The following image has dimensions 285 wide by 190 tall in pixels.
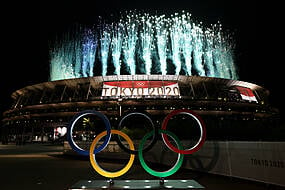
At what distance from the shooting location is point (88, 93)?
5597cm

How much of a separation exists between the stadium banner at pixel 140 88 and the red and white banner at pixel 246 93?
57.2 feet

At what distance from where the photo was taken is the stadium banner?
176ft

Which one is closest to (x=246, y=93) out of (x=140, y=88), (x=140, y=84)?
(x=140, y=84)

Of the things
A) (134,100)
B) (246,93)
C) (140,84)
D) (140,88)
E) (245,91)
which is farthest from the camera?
(245,91)

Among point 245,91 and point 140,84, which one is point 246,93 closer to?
point 245,91

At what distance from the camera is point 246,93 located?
63781 mm

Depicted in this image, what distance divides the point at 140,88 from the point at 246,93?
27844 millimetres

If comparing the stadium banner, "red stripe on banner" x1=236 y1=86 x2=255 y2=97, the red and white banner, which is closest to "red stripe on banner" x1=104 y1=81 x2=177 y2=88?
the stadium banner

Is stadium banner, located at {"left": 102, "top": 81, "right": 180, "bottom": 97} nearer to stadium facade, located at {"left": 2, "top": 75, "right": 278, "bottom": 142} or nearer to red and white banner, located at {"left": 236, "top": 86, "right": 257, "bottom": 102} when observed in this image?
stadium facade, located at {"left": 2, "top": 75, "right": 278, "bottom": 142}

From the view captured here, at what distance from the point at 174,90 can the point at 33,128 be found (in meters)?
37.9

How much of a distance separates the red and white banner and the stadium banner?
17.4m

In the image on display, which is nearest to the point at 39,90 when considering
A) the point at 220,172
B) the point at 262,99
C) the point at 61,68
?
the point at 61,68

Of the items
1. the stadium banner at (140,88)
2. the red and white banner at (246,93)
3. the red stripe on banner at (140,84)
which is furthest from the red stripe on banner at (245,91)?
the red stripe on banner at (140,84)

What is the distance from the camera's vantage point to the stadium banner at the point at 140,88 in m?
53.5
